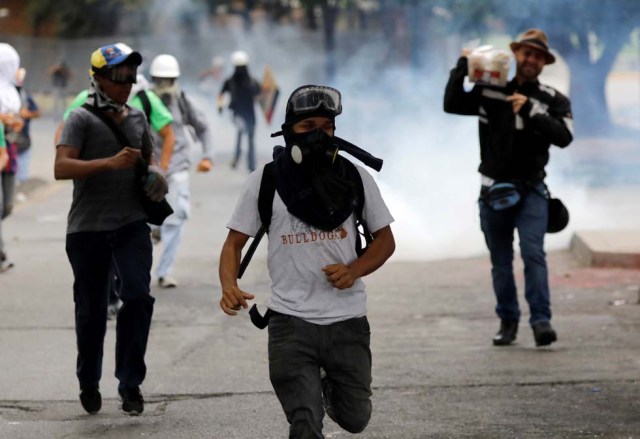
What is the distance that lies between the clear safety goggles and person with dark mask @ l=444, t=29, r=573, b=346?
303 centimetres

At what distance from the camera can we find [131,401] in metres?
6.62

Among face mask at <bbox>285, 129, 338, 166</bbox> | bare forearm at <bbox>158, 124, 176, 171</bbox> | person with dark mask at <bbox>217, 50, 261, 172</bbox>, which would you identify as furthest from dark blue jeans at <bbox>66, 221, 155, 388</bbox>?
person with dark mask at <bbox>217, 50, 261, 172</bbox>

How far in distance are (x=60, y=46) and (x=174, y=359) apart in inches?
1345

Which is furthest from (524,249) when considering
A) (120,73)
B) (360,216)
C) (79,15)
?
(79,15)

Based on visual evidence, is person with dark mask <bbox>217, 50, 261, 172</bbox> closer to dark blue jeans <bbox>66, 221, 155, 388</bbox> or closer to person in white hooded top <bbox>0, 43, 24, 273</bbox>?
person in white hooded top <bbox>0, 43, 24, 273</bbox>

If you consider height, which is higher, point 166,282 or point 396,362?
point 396,362

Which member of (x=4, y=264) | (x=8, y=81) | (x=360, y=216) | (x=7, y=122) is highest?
(x=360, y=216)

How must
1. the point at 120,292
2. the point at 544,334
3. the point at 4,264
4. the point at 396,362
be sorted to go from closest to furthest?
the point at 120,292 → the point at 396,362 → the point at 544,334 → the point at 4,264

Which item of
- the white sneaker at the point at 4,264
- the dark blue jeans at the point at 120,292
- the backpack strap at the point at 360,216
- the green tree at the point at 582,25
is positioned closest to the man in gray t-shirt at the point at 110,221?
the dark blue jeans at the point at 120,292

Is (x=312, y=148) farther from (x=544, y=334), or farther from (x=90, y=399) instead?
(x=544, y=334)

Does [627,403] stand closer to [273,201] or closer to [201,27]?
[273,201]

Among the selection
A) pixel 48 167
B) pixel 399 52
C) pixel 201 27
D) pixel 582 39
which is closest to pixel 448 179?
pixel 582 39

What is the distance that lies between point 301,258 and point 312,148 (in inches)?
15.9

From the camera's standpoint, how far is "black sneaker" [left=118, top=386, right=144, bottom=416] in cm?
662
